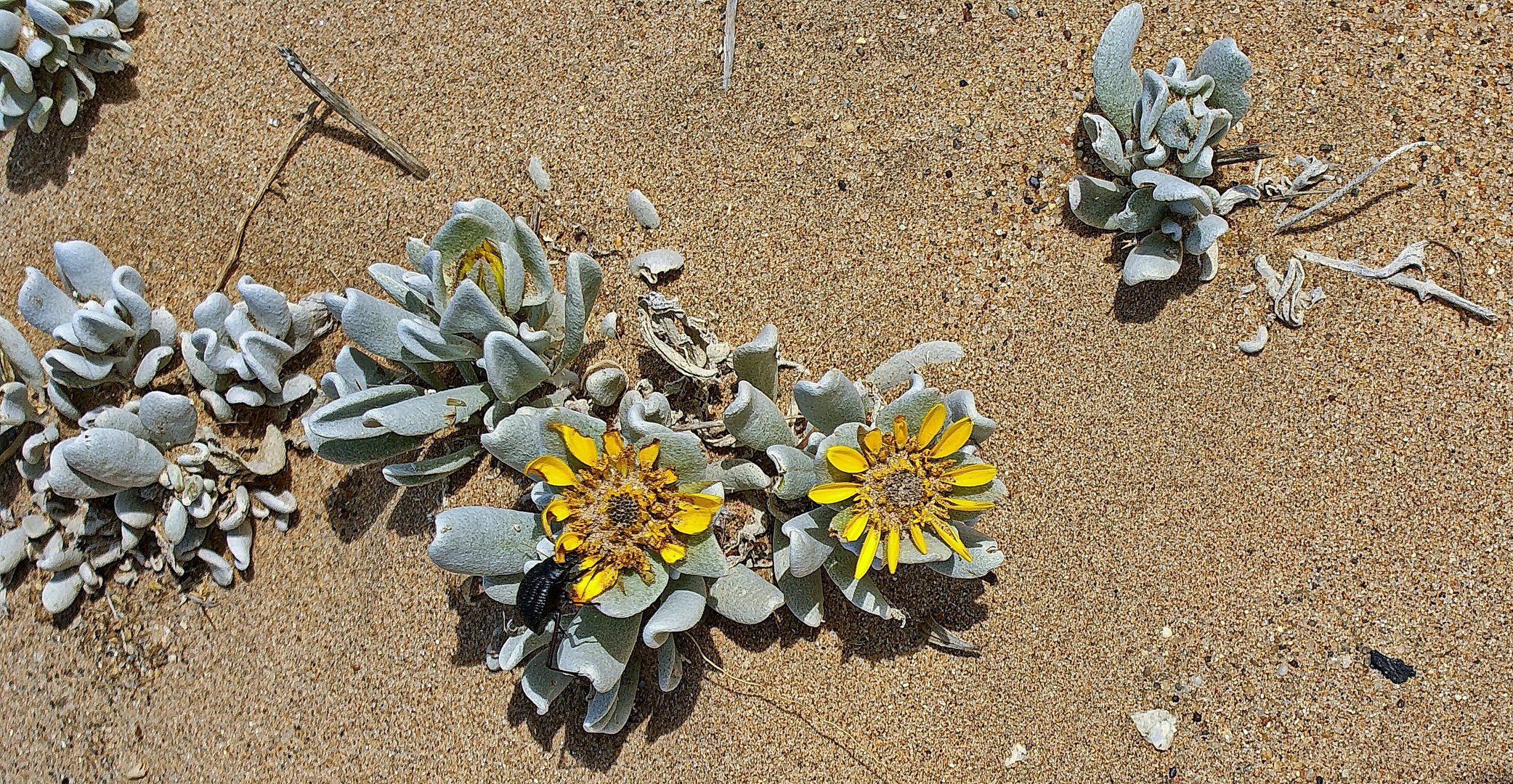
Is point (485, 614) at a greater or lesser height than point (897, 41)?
lesser

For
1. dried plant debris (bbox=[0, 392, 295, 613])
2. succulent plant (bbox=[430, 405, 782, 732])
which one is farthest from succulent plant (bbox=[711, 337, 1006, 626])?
dried plant debris (bbox=[0, 392, 295, 613])

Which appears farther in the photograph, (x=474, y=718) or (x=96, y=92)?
(x=96, y=92)

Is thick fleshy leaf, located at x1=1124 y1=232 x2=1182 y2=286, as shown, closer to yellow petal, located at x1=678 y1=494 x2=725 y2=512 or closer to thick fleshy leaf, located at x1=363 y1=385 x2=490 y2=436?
yellow petal, located at x1=678 y1=494 x2=725 y2=512

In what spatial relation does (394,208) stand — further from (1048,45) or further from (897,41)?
(1048,45)

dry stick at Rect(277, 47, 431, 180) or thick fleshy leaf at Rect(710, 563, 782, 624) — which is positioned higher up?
dry stick at Rect(277, 47, 431, 180)

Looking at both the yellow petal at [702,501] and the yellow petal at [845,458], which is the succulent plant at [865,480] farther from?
the yellow petal at [702,501]

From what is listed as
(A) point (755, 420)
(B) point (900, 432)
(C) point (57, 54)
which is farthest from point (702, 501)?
(C) point (57, 54)

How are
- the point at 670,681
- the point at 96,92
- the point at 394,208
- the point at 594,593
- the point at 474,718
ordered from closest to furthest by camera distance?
the point at 594,593, the point at 670,681, the point at 474,718, the point at 394,208, the point at 96,92

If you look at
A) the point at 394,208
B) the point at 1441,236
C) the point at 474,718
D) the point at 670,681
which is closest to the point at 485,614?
the point at 474,718
